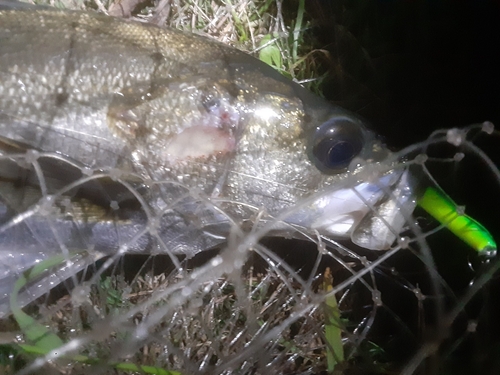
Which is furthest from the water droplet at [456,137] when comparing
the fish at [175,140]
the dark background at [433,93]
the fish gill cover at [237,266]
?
the dark background at [433,93]

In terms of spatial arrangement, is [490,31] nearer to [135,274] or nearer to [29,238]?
[135,274]

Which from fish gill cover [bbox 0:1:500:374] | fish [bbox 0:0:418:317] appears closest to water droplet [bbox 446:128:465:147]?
fish gill cover [bbox 0:1:500:374]

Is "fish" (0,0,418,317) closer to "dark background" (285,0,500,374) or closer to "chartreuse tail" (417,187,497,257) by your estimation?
"chartreuse tail" (417,187,497,257)

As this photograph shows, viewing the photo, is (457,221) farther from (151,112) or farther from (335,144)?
(151,112)

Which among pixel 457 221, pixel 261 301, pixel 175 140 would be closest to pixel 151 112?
pixel 175 140

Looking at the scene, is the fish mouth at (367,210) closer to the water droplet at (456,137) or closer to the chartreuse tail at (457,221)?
the chartreuse tail at (457,221)

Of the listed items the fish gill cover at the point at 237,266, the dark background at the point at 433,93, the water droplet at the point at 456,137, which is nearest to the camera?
the water droplet at the point at 456,137
